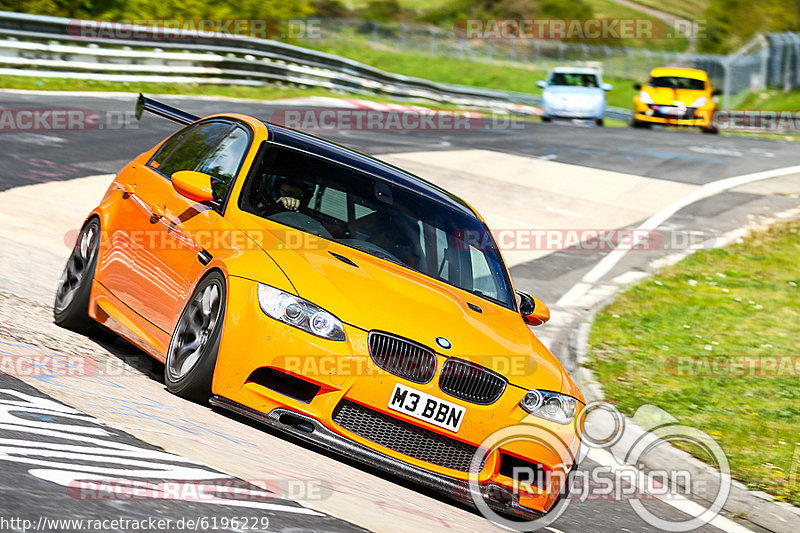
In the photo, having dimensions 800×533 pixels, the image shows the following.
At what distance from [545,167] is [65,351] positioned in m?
14.1

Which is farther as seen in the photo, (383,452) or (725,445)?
(725,445)

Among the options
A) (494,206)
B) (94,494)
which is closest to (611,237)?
(494,206)

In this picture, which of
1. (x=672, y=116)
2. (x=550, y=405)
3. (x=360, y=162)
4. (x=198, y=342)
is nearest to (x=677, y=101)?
(x=672, y=116)

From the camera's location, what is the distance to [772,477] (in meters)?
6.98

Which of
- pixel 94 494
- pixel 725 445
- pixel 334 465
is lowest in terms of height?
pixel 725 445

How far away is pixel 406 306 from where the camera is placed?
217 inches

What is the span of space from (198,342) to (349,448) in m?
1.03

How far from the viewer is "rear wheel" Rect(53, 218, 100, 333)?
6.97 meters

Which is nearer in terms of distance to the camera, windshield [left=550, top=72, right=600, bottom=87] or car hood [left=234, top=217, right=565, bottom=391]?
car hood [left=234, top=217, right=565, bottom=391]

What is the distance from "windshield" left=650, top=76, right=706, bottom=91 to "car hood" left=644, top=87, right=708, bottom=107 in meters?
0.13

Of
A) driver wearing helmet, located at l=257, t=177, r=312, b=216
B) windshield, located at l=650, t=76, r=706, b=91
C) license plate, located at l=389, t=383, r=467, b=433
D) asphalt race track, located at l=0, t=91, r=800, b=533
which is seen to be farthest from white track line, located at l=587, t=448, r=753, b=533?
windshield, located at l=650, t=76, r=706, b=91

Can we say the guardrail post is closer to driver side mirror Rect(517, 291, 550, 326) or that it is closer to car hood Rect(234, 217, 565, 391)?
driver side mirror Rect(517, 291, 550, 326)

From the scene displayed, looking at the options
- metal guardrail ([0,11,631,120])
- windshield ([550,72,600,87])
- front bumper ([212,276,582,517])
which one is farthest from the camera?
windshield ([550,72,600,87])

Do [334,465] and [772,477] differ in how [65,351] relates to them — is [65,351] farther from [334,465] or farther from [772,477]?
[772,477]
